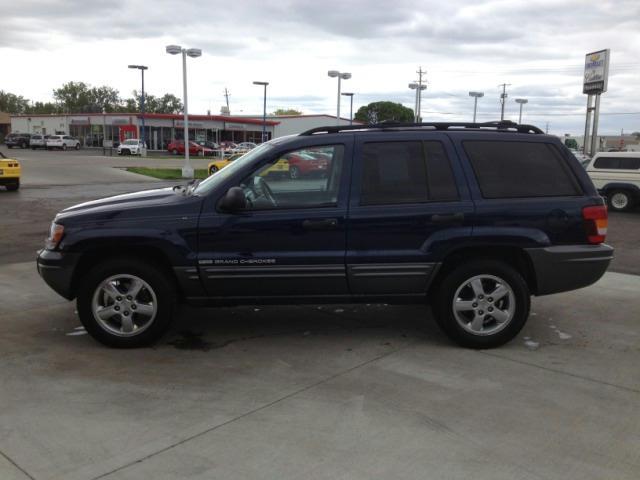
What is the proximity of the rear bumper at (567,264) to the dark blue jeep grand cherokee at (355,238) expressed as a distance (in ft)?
0.04

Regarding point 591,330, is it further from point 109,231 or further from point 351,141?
point 109,231

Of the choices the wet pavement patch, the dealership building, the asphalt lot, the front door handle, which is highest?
the dealership building

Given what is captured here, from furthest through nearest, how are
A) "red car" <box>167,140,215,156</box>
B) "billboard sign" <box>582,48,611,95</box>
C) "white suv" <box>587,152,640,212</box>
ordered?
"red car" <box>167,140,215,156</box> < "billboard sign" <box>582,48,611,95</box> < "white suv" <box>587,152,640,212</box>

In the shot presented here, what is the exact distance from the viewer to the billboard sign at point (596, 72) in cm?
3859

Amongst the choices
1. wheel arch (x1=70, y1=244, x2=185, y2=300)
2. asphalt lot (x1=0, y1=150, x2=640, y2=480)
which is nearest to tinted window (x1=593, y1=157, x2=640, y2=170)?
asphalt lot (x1=0, y1=150, x2=640, y2=480)

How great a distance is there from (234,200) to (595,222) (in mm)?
2928

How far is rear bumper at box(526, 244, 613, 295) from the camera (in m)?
4.80

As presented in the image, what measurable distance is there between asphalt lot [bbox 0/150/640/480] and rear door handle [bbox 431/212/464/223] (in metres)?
1.07

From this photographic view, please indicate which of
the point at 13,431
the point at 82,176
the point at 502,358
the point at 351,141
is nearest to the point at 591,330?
the point at 502,358

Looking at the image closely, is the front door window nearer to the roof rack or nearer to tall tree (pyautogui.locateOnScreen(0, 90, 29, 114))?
Result: the roof rack

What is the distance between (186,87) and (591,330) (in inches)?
1065

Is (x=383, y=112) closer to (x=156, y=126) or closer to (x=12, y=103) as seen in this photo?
(x=156, y=126)

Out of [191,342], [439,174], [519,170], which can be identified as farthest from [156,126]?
[519,170]

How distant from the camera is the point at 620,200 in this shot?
16531 millimetres
